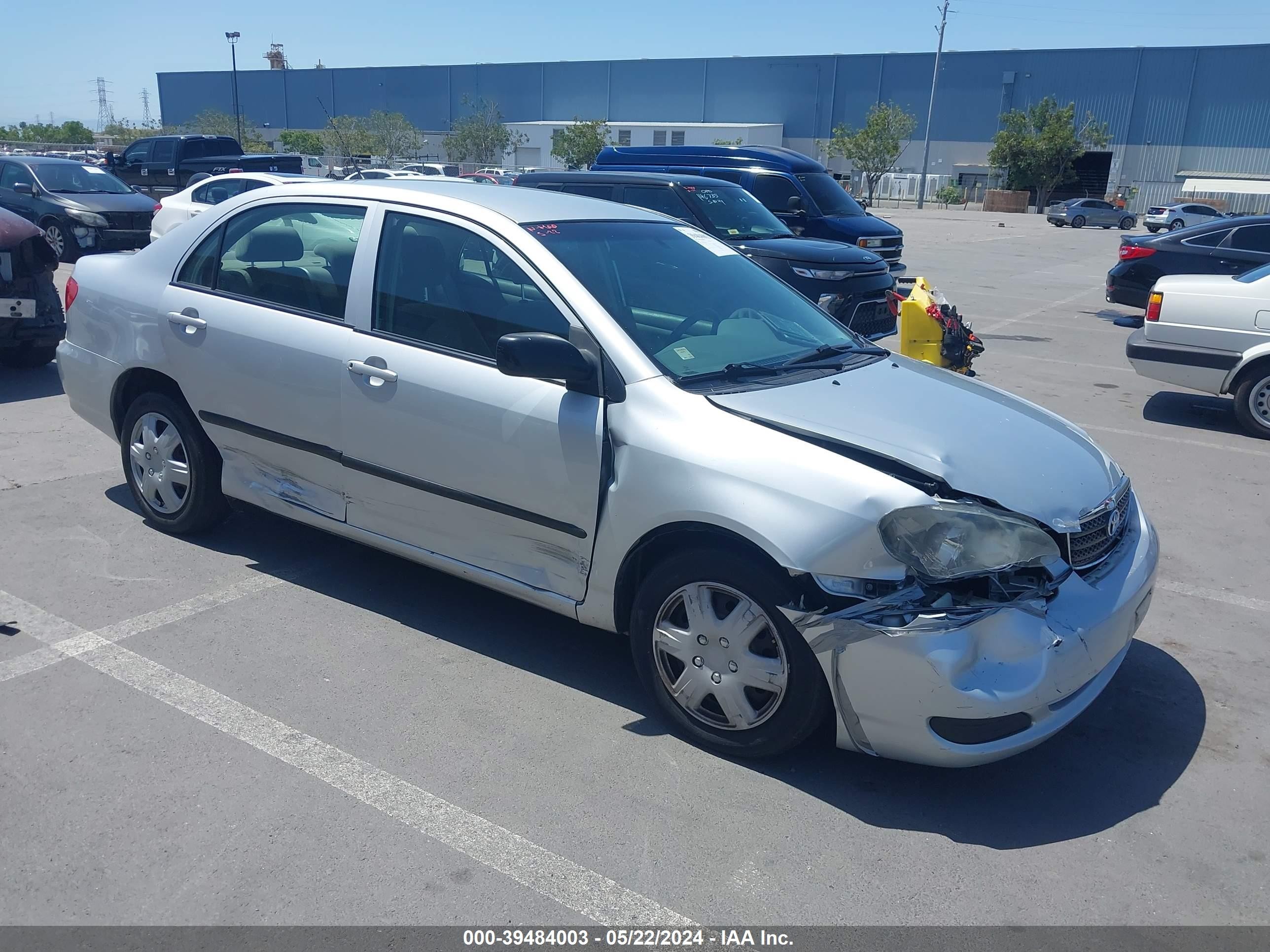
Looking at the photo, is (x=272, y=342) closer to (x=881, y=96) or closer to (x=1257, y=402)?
(x=1257, y=402)

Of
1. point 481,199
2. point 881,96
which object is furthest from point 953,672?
point 881,96

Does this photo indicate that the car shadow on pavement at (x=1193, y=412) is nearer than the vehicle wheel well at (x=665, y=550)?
No

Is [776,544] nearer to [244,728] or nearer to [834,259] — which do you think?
[244,728]

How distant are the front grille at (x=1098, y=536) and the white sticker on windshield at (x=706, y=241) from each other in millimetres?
2030

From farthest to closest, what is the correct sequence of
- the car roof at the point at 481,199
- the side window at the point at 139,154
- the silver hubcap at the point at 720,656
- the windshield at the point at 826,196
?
the side window at the point at 139,154, the windshield at the point at 826,196, the car roof at the point at 481,199, the silver hubcap at the point at 720,656

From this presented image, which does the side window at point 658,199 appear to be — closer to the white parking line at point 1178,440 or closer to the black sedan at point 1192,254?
the white parking line at point 1178,440

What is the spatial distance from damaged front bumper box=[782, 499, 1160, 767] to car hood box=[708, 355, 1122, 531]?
36 cm

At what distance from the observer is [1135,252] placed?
44.6 ft

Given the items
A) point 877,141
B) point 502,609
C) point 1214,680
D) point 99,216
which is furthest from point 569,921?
point 877,141

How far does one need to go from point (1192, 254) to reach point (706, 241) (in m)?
10.9

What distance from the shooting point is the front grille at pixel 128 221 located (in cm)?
1686

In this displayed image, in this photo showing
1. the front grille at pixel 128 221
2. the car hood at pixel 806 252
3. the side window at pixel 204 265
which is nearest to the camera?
the side window at pixel 204 265

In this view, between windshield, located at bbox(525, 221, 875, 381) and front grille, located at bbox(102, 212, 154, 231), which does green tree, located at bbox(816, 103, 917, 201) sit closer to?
front grille, located at bbox(102, 212, 154, 231)

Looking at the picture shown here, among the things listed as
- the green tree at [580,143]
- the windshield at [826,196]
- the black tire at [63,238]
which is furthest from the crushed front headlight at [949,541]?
the green tree at [580,143]
